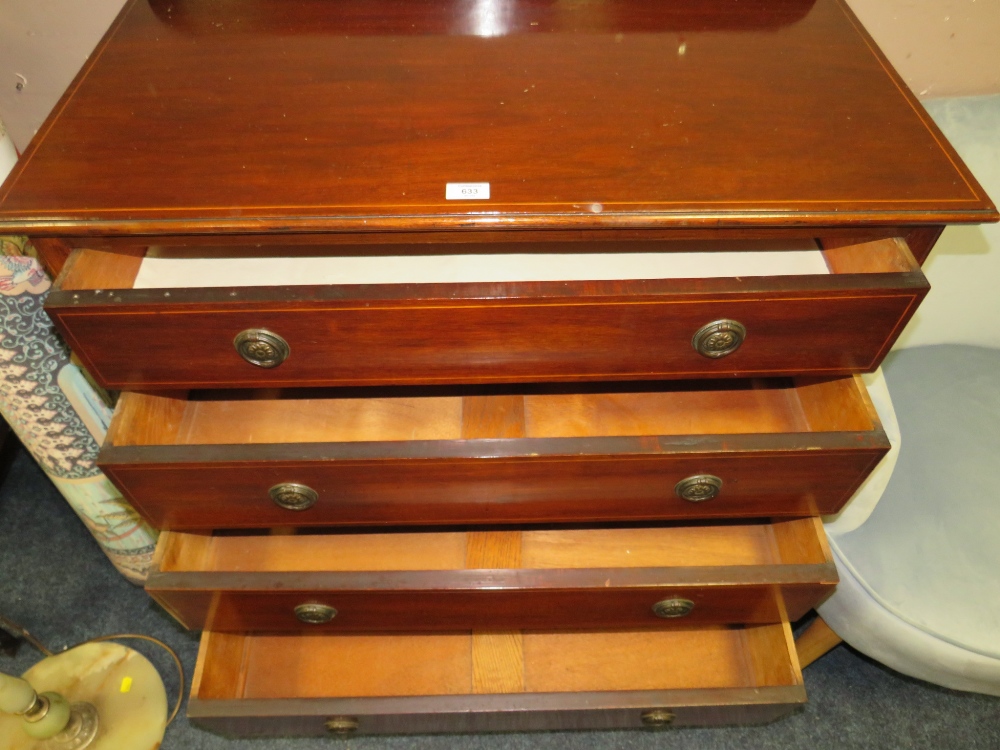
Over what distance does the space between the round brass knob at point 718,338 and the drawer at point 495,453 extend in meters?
0.10

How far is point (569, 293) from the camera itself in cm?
66

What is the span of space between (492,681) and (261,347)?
59cm

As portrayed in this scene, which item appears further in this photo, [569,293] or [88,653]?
[88,653]

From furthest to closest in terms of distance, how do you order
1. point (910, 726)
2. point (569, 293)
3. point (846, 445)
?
1. point (910, 726)
2. point (846, 445)
3. point (569, 293)

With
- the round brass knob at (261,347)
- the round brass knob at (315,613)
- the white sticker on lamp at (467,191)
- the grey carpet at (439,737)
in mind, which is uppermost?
the white sticker on lamp at (467,191)

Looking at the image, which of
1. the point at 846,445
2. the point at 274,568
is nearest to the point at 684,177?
the point at 846,445

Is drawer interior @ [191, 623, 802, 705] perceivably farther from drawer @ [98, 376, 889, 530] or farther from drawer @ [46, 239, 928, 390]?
drawer @ [46, 239, 928, 390]

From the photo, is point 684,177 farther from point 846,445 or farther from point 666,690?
point 666,690

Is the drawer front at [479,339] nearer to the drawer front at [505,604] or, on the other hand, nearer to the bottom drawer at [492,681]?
the drawer front at [505,604]

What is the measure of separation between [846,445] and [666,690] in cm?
40

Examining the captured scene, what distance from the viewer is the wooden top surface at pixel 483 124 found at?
0.66 metres

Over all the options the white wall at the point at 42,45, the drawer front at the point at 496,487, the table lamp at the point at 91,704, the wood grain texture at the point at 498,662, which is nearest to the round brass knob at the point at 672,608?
the drawer front at the point at 496,487

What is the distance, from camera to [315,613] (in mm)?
931

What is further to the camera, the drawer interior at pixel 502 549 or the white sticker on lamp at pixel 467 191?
the drawer interior at pixel 502 549
